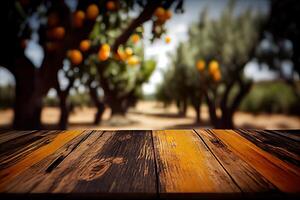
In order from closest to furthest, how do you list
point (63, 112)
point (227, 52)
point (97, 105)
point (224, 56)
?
point (63, 112)
point (227, 52)
point (224, 56)
point (97, 105)

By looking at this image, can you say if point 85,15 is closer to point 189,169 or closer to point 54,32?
point 54,32

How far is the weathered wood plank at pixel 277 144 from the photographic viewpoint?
45.9 inches

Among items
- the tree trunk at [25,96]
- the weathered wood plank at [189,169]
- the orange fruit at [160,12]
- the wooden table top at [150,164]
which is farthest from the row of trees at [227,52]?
the weathered wood plank at [189,169]

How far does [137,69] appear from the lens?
17.2 metres

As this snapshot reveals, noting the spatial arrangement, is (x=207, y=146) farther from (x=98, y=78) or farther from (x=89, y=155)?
(x=98, y=78)

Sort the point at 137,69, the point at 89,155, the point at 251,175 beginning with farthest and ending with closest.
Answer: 1. the point at 137,69
2. the point at 89,155
3. the point at 251,175

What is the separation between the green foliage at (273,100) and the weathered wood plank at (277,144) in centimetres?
1868

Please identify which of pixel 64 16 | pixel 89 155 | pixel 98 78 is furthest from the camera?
pixel 98 78

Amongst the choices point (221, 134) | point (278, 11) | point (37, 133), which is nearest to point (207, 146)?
point (221, 134)

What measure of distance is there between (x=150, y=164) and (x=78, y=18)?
11.2 feet

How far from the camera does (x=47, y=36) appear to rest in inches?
160

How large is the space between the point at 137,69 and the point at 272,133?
1579 centimetres

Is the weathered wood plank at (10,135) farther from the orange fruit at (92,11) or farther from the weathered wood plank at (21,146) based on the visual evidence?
the orange fruit at (92,11)

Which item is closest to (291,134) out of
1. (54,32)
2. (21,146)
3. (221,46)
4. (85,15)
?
(21,146)
